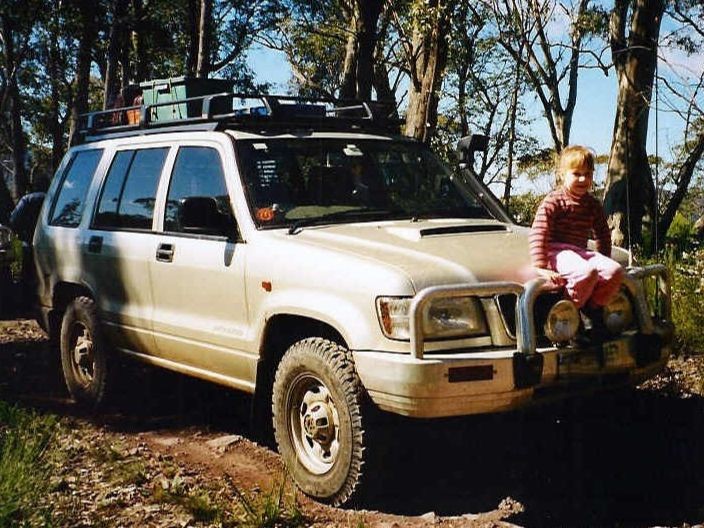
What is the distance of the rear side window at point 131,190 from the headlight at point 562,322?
2.84 metres

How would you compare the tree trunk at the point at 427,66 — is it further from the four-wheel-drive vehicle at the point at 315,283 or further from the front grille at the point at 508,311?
the front grille at the point at 508,311

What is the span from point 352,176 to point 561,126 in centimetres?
1798

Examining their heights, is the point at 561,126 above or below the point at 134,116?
above

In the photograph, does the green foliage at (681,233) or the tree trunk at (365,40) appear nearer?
the green foliage at (681,233)

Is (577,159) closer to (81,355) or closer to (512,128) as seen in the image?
(81,355)

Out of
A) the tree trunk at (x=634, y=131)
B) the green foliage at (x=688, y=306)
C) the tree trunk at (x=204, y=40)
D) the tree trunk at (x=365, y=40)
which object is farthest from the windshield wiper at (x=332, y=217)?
the tree trunk at (x=204, y=40)

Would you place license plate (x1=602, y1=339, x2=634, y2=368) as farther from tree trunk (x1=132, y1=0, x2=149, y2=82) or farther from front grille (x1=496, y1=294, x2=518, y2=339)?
tree trunk (x1=132, y1=0, x2=149, y2=82)

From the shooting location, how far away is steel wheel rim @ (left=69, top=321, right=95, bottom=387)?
22.4ft

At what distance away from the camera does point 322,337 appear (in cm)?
480

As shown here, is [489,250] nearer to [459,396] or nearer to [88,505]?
Result: [459,396]

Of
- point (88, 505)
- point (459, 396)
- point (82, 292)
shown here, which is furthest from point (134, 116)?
point (459, 396)

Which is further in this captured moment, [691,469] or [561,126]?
[561,126]

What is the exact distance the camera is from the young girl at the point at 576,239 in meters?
4.47

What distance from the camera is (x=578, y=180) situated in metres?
4.88
